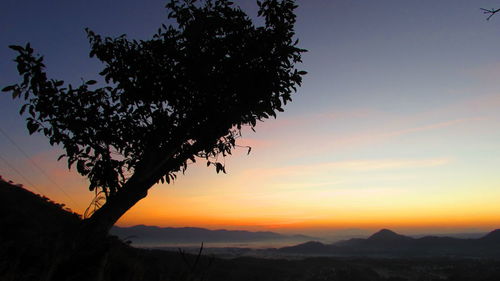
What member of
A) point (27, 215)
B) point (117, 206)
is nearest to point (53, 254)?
point (117, 206)

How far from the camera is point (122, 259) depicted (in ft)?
47.5

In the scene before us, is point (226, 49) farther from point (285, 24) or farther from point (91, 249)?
point (91, 249)

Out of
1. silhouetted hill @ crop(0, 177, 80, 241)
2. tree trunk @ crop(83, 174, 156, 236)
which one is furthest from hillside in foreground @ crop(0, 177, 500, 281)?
tree trunk @ crop(83, 174, 156, 236)

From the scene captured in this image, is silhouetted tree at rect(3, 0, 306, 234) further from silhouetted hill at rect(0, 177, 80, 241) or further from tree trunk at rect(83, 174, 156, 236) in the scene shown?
silhouetted hill at rect(0, 177, 80, 241)

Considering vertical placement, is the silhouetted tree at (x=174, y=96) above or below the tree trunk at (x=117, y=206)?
above

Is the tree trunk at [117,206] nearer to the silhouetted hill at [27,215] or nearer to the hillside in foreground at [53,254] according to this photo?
the hillside in foreground at [53,254]

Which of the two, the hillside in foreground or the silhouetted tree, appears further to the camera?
the silhouetted tree

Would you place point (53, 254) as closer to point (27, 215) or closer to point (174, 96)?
point (174, 96)

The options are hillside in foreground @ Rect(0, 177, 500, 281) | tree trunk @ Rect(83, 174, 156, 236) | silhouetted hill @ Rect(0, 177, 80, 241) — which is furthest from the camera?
silhouetted hill @ Rect(0, 177, 80, 241)

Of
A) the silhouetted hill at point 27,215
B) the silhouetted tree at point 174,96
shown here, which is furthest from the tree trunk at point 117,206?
the silhouetted hill at point 27,215

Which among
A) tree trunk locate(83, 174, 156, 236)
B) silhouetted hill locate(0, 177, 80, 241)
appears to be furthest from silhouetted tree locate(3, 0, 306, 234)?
silhouetted hill locate(0, 177, 80, 241)

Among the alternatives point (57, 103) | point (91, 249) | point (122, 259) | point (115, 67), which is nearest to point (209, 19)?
point (115, 67)

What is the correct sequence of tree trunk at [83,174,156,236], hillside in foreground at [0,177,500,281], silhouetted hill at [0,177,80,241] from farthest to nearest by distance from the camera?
silhouetted hill at [0,177,80,241] < tree trunk at [83,174,156,236] < hillside in foreground at [0,177,500,281]

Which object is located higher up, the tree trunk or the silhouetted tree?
the silhouetted tree
